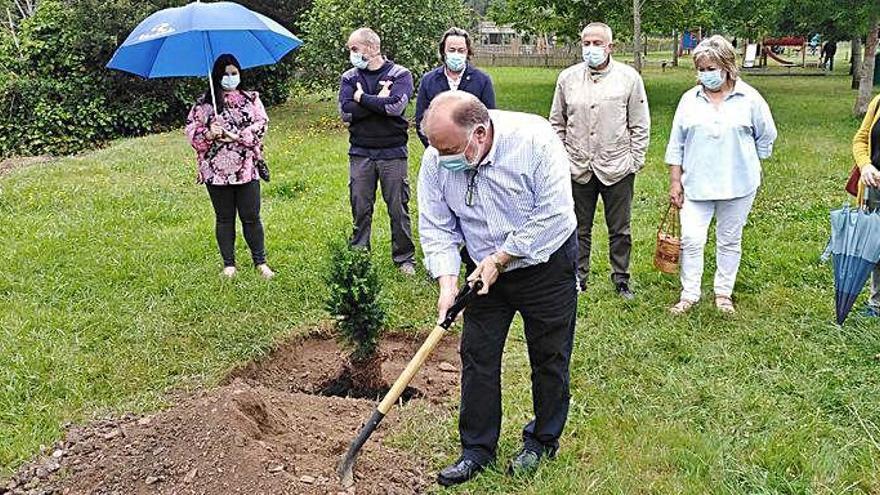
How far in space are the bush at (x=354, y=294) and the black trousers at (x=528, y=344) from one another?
1.11 meters

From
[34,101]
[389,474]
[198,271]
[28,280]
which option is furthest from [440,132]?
[34,101]

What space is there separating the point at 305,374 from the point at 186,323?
1.04 meters

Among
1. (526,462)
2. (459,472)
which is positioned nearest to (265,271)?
(459,472)

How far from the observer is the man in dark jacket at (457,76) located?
19.8ft

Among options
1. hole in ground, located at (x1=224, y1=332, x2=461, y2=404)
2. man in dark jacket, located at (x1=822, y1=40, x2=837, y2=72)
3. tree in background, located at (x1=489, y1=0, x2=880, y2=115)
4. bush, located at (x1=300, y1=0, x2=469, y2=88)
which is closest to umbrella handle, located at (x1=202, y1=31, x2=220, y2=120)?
hole in ground, located at (x1=224, y1=332, x2=461, y2=404)

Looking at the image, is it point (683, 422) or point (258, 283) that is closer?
point (683, 422)

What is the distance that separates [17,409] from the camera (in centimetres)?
443

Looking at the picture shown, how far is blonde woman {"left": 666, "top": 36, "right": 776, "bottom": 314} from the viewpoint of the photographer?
5.20 metres

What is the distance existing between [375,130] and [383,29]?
7.57 metres

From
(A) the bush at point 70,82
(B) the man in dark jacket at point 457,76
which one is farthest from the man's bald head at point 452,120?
(A) the bush at point 70,82

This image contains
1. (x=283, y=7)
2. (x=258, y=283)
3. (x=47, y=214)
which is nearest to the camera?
(x=258, y=283)

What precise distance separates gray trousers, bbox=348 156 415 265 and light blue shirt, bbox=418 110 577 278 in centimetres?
297

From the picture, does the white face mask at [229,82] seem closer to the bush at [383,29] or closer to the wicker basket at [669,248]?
the wicker basket at [669,248]

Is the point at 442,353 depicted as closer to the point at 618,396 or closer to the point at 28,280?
the point at 618,396
